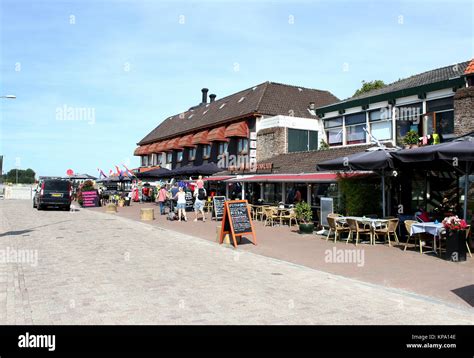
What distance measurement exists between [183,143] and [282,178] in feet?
74.2

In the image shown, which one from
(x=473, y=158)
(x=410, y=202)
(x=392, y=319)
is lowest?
(x=392, y=319)

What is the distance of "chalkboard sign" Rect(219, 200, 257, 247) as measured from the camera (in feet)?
42.2

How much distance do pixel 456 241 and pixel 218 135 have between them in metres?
26.3

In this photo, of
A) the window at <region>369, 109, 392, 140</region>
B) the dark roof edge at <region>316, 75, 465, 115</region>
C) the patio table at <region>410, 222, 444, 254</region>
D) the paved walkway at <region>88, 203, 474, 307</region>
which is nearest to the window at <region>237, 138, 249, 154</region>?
the dark roof edge at <region>316, 75, 465, 115</region>

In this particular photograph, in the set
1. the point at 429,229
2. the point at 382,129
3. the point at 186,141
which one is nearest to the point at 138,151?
the point at 186,141

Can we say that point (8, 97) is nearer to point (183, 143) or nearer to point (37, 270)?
point (37, 270)

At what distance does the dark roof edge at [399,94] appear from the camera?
1744 cm

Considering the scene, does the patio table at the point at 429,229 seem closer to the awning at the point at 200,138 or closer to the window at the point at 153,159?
the awning at the point at 200,138

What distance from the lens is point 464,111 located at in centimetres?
1656

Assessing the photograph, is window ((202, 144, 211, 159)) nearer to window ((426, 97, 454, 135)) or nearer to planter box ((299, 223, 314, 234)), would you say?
window ((426, 97, 454, 135))

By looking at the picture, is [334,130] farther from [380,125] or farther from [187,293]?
[187,293]

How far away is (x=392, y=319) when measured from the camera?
5.65m

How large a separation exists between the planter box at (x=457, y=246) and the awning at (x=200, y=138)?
92.6 feet
